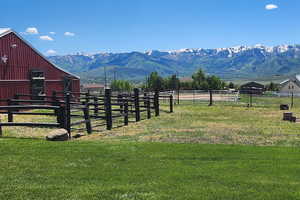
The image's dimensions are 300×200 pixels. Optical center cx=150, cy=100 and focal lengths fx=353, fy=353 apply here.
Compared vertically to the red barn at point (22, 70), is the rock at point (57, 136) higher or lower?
lower

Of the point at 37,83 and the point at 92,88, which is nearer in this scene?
the point at 37,83

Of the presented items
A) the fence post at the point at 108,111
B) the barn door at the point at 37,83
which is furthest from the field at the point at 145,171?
the barn door at the point at 37,83

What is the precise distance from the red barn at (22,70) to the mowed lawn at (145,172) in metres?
17.4

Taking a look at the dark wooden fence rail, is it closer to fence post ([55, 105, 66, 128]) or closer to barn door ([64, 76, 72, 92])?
fence post ([55, 105, 66, 128])

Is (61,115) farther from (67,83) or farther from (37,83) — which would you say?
(67,83)

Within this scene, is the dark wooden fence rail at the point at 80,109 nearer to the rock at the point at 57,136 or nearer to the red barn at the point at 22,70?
the rock at the point at 57,136

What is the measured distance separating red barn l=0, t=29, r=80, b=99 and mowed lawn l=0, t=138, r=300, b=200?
1738cm

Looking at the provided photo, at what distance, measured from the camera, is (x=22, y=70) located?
85.3 ft

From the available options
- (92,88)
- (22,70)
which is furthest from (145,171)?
(92,88)

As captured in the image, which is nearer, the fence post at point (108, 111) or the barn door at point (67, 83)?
the fence post at point (108, 111)

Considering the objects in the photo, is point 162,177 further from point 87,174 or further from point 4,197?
point 4,197

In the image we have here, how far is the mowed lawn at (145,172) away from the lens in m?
4.88

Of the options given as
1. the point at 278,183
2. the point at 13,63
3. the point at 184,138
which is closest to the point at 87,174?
the point at 278,183

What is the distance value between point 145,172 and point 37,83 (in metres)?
23.3
